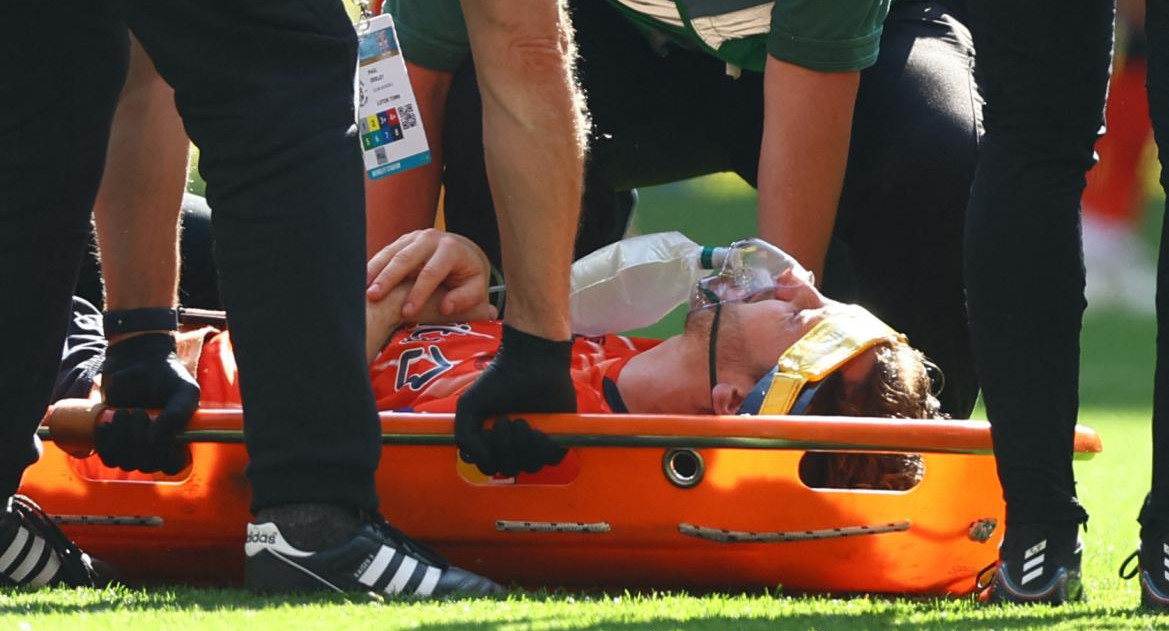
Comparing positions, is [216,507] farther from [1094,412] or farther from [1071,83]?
[1094,412]

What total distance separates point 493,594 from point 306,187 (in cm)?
51

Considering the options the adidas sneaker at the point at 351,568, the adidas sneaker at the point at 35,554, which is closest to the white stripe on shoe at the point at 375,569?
the adidas sneaker at the point at 351,568

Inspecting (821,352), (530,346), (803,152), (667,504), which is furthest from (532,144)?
(803,152)

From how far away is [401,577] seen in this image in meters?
1.95

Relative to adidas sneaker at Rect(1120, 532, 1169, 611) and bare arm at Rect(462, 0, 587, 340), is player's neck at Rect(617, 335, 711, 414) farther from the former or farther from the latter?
adidas sneaker at Rect(1120, 532, 1169, 611)

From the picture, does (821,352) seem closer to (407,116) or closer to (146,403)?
(407,116)

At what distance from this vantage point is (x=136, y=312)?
248 centimetres

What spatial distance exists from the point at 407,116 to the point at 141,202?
1.59 ft

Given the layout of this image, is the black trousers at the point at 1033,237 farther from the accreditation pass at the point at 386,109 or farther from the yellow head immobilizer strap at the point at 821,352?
the accreditation pass at the point at 386,109

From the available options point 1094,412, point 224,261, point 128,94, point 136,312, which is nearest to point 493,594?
point 224,261

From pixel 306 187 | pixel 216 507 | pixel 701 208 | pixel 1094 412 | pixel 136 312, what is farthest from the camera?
pixel 701 208

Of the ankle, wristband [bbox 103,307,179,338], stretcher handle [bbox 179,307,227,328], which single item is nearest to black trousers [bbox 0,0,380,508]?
the ankle

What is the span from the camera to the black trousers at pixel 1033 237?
1973mm

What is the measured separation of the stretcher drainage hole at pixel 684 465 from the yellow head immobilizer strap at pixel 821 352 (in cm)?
26
